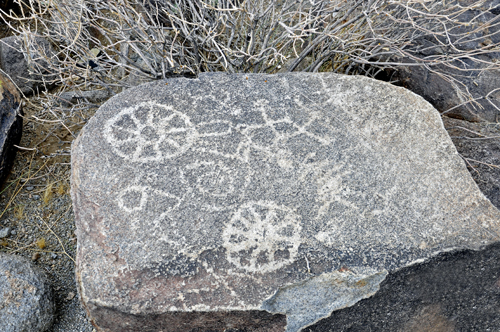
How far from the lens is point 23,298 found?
5.79 ft

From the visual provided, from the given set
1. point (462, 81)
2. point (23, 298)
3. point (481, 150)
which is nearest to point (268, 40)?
point (462, 81)

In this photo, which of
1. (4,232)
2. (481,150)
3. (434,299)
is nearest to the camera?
(434,299)

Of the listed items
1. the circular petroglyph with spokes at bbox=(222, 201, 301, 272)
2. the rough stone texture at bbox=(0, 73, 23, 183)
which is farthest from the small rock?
the circular petroglyph with spokes at bbox=(222, 201, 301, 272)

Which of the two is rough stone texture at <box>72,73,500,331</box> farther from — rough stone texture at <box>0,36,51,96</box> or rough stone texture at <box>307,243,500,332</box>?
rough stone texture at <box>0,36,51,96</box>

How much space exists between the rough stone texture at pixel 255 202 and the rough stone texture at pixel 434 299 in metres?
0.06

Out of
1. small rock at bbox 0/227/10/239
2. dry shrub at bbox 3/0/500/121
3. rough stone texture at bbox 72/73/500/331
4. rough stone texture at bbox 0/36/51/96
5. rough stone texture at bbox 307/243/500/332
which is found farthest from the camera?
rough stone texture at bbox 0/36/51/96

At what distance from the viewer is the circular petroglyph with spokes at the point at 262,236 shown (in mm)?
1414

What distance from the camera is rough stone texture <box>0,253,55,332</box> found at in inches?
68.0

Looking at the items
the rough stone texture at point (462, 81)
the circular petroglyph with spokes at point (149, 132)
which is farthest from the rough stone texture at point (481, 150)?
the circular petroglyph with spokes at point (149, 132)

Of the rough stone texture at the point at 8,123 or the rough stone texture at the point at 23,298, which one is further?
the rough stone texture at the point at 8,123

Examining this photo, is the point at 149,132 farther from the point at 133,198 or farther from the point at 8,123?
the point at 8,123

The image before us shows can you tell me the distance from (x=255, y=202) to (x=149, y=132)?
1.68ft

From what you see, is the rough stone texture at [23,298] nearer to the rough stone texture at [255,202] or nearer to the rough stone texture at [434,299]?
the rough stone texture at [255,202]

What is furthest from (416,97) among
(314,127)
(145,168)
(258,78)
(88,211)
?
(88,211)
